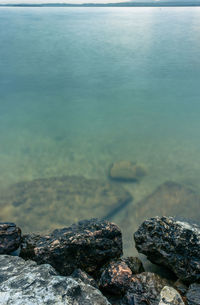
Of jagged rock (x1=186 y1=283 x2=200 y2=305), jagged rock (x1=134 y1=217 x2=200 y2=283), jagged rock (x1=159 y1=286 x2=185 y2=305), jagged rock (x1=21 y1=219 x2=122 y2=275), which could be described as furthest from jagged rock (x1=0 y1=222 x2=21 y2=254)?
jagged rock (x1=186 y1=283 x2=200 y2=305)

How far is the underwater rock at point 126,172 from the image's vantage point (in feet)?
26.6

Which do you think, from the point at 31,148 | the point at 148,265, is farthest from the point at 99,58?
the point at 148,265

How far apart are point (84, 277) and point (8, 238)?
175cm

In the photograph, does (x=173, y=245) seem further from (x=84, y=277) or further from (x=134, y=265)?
(x=84, y=277)

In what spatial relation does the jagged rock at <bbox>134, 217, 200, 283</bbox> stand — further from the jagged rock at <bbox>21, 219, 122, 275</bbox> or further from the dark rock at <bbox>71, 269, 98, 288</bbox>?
the dark rock at <bbox>71, 269, 98, 288</bbox>

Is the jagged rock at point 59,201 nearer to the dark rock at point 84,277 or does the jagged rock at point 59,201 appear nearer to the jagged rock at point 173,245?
the jagged rock at point 173,245

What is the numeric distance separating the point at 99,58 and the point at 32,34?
1686cm

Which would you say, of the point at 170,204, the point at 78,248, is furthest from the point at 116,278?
the point at 170,204

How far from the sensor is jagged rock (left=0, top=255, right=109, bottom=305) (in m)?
3.17

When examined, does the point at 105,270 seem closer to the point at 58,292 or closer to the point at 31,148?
the point at 58,292

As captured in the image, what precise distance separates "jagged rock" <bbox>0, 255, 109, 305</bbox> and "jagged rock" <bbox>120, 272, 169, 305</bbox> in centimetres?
57

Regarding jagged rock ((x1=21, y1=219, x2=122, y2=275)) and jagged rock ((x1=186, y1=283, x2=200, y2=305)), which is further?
jagged rock ((x1=21, y1=219, x2=122, y2=275))

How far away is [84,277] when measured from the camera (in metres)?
4.15

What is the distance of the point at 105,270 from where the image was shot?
4.34 m
